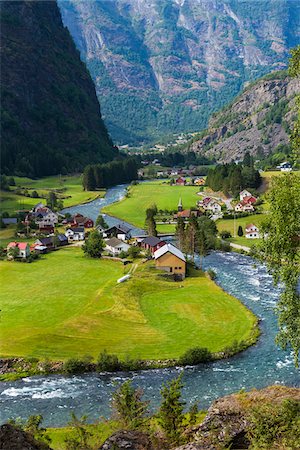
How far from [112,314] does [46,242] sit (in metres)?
35.9

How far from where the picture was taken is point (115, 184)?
17562 centimetres

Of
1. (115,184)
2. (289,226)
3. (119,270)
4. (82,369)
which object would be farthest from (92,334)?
(115,184)

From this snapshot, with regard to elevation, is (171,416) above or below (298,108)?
below

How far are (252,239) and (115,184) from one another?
9503 cm

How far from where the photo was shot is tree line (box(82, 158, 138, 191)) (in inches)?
6152

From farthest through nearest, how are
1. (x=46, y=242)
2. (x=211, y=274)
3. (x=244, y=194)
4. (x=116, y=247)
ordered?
1. (x=244, y=194)
2. (x=46, y=242)
3. (x=116, y=247)
4. (x=211, y=274)

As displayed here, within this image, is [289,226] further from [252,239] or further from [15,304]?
[252,239]

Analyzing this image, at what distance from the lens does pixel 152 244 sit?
76.1m

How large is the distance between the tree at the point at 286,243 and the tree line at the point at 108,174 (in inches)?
5473

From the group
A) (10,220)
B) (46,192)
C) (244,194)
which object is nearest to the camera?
(10,220)

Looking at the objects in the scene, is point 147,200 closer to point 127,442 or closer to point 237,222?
point 237,222

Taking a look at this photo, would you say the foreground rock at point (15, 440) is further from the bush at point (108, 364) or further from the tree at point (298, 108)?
the bush at point (108, 364)

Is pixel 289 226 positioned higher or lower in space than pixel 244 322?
higher

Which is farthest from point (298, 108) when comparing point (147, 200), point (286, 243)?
point (147, 200)
